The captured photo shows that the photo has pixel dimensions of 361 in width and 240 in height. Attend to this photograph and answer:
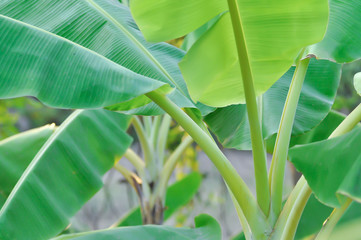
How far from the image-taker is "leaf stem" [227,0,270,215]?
80 cm

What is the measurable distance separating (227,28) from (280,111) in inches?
19.4

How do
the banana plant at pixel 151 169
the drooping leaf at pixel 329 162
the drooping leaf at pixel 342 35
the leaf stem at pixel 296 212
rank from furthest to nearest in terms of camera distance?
the banana plant at pixel 151 169 < the drooping leaf at pixel 342 35 < the leaf stem at pixel 296 212 < the drooping leaf at pixel 329 162

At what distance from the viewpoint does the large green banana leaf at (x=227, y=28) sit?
2.68 ft

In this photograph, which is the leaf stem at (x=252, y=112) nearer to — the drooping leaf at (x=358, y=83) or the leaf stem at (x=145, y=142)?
the drooping leaf at (x=358, y=83)

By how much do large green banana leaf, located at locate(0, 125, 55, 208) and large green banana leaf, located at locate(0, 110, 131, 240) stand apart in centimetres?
3

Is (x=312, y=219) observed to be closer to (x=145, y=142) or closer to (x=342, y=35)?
(x=342, y=35)

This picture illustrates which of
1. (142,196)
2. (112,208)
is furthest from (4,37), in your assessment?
(112,208)

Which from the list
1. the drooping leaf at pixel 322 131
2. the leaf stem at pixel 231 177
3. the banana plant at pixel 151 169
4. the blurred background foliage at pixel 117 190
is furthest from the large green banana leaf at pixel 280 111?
the blurred background foliage at pixel 117 190

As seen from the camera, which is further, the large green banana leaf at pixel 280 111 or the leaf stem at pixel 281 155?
the large green banana leaf at pixel 280 111

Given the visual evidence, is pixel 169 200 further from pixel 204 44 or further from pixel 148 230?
pixel 204 44

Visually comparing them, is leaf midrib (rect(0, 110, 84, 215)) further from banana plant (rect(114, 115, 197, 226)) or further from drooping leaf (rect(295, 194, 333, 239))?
drooping leaf (rect(295, 194, 333, 239))

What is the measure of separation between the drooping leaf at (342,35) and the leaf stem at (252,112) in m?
0.30

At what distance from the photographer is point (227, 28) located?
34.4 inches

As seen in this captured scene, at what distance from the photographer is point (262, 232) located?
972 millimetres
